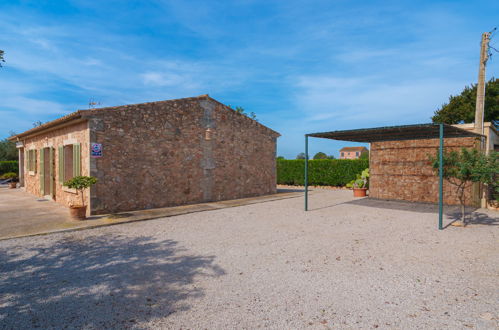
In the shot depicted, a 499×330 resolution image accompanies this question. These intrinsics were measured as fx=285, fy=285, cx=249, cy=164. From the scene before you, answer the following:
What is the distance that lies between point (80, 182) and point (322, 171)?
14.5m

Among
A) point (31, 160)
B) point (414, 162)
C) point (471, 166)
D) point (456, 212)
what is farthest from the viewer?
point (31, 160)

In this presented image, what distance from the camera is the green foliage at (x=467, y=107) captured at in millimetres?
21656

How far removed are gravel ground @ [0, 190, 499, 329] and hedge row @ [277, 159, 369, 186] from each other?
33.6 ft

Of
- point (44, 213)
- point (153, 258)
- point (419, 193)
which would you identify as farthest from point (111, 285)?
point (419, 193)

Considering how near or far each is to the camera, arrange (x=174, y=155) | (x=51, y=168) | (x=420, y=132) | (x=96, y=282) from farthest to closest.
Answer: (x=51, y=168), (x=174, y=155), (x=420, y=132), (x=96, y=282)

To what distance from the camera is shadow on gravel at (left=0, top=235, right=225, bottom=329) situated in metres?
3.04

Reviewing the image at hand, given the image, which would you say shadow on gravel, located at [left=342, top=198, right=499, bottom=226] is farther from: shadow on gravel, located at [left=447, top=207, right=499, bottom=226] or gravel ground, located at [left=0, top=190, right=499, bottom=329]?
gravel ground, located at [left=0, top=190, right=499, bottom=329]

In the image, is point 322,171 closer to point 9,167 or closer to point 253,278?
point 253,278

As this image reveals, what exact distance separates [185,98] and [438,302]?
9.50 m

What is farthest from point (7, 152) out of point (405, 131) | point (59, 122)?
point (405, 131)

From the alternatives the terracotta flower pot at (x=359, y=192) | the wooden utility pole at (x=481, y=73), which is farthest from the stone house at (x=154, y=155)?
the wooden utility pole at (x=481, y=73)

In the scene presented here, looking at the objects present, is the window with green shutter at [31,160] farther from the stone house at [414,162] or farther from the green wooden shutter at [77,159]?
the stone house at [414,162]

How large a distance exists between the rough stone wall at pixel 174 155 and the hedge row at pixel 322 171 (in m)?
6.12

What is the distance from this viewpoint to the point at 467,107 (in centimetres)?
2284
